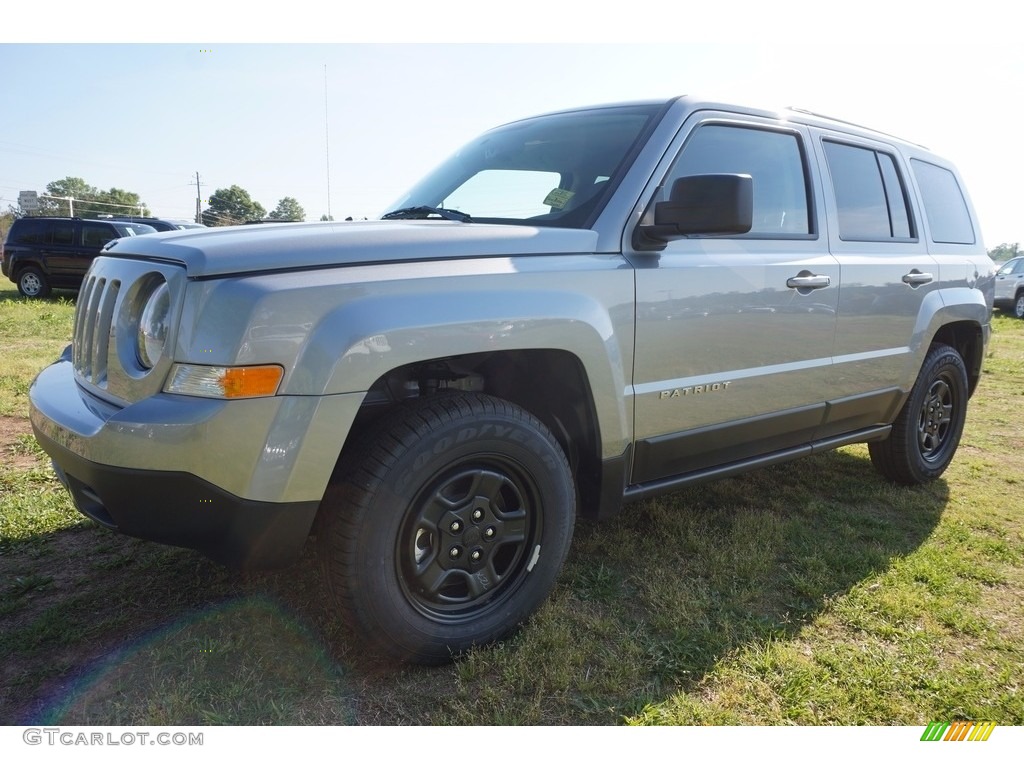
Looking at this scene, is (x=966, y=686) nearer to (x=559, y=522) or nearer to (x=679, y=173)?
(x=559, y=522)

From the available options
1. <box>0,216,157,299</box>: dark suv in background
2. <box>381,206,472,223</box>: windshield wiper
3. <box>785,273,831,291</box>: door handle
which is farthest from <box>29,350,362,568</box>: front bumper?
<box>0,216,157,299</box>: dark suv in background

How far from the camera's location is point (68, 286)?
1499 centimetres

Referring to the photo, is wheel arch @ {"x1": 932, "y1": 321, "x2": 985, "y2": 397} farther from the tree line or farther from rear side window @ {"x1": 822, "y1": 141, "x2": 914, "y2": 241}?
the tree line

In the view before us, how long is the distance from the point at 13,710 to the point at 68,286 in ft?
49.3

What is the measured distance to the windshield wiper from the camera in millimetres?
3102

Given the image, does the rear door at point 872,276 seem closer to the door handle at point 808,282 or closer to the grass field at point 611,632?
the door handle at point 808,282

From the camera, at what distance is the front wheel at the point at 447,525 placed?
2.22 metres

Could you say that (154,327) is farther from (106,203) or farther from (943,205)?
(106,203)

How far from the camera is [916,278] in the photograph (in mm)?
3994

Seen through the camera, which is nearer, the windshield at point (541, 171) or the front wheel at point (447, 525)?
the front wheel at point (447, 525)

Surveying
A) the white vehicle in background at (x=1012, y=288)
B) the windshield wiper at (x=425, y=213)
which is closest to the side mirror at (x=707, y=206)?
the windshield wiper at (x=425, y=213)

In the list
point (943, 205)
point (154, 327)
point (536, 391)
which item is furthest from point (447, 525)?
point (943, 205)

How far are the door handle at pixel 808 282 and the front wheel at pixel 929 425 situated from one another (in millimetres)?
1305

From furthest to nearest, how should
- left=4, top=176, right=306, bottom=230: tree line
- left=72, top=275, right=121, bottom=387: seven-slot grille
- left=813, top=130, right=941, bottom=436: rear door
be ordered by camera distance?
left=4, top=176, right=306, bottom=230: tree line < left=813, top=130, right=941, bottom=436: rear door < left=72, top=275, right=121, bottom=387: seven-slot grille
